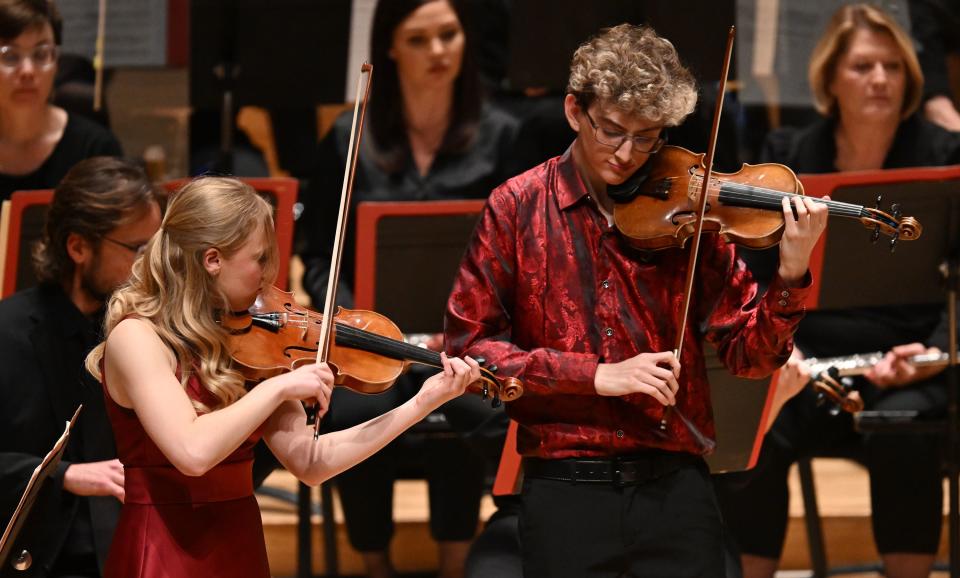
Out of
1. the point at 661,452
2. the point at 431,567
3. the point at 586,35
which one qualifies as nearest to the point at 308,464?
the point at 661,452

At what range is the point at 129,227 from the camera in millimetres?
2469

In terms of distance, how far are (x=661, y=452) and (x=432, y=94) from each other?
1.61 metres

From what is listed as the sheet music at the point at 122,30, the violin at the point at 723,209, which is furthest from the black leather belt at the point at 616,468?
the sheet music at the point at 122,30

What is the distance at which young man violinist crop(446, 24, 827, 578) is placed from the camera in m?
2.00

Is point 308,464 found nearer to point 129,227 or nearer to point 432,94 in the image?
point 129,227

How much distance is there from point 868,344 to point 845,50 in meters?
0.76

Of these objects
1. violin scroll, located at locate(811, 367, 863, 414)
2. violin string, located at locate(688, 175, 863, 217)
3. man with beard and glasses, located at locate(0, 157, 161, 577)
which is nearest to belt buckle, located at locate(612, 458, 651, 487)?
violin string, located at locate(688, 175, 863, 217)

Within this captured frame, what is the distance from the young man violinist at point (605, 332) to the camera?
200cm


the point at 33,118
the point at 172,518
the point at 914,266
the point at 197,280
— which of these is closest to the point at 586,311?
the point at 197,280

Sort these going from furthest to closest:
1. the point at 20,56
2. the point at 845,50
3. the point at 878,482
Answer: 1. the point at 845,50
2. the point at 20,56
3. the point at 878,482

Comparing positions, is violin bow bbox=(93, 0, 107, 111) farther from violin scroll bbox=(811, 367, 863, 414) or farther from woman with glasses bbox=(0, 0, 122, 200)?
violin scroll bbox=(811, 367, 863, 414)

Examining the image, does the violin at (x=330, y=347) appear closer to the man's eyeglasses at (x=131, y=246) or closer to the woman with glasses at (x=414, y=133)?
the man's eyeglasses at (x=131, y=246)

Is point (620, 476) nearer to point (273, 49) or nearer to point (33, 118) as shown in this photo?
point (33, 118)

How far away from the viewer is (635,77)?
1.98m
